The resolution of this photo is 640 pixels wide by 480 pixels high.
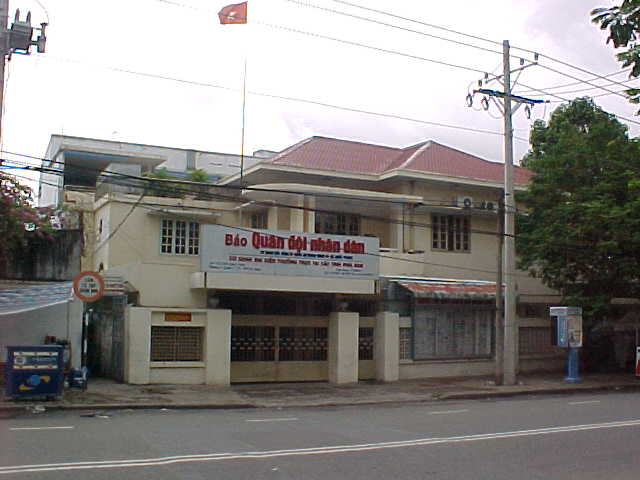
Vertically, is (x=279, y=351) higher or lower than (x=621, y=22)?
lower

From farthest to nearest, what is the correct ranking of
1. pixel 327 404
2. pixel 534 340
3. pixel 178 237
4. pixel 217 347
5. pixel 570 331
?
pixel 534 340, pixel 178 237, pixel 570 331, pixel 217 347, pixel 327 404

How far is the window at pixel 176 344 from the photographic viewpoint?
2006cm

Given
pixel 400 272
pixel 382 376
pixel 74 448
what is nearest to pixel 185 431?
pixel 74 448

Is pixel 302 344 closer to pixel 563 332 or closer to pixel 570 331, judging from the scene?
pixel 563 332

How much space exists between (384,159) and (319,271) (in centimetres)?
1011

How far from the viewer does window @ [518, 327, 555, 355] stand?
89.5ft

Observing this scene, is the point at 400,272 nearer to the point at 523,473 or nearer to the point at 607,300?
the point at 607,300

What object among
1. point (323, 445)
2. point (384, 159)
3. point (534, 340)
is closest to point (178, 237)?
point (384, 159)

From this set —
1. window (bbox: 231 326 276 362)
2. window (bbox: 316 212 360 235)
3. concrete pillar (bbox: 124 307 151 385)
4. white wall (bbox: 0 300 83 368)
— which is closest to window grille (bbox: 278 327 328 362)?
window (bbox: 231 326 276 362)

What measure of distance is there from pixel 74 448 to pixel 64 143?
3215cm

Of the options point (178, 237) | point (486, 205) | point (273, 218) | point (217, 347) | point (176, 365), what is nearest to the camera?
point (176, 365)

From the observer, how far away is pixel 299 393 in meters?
19.9

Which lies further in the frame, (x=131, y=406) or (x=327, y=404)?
(x=327, y=404)

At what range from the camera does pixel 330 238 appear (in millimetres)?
21797
